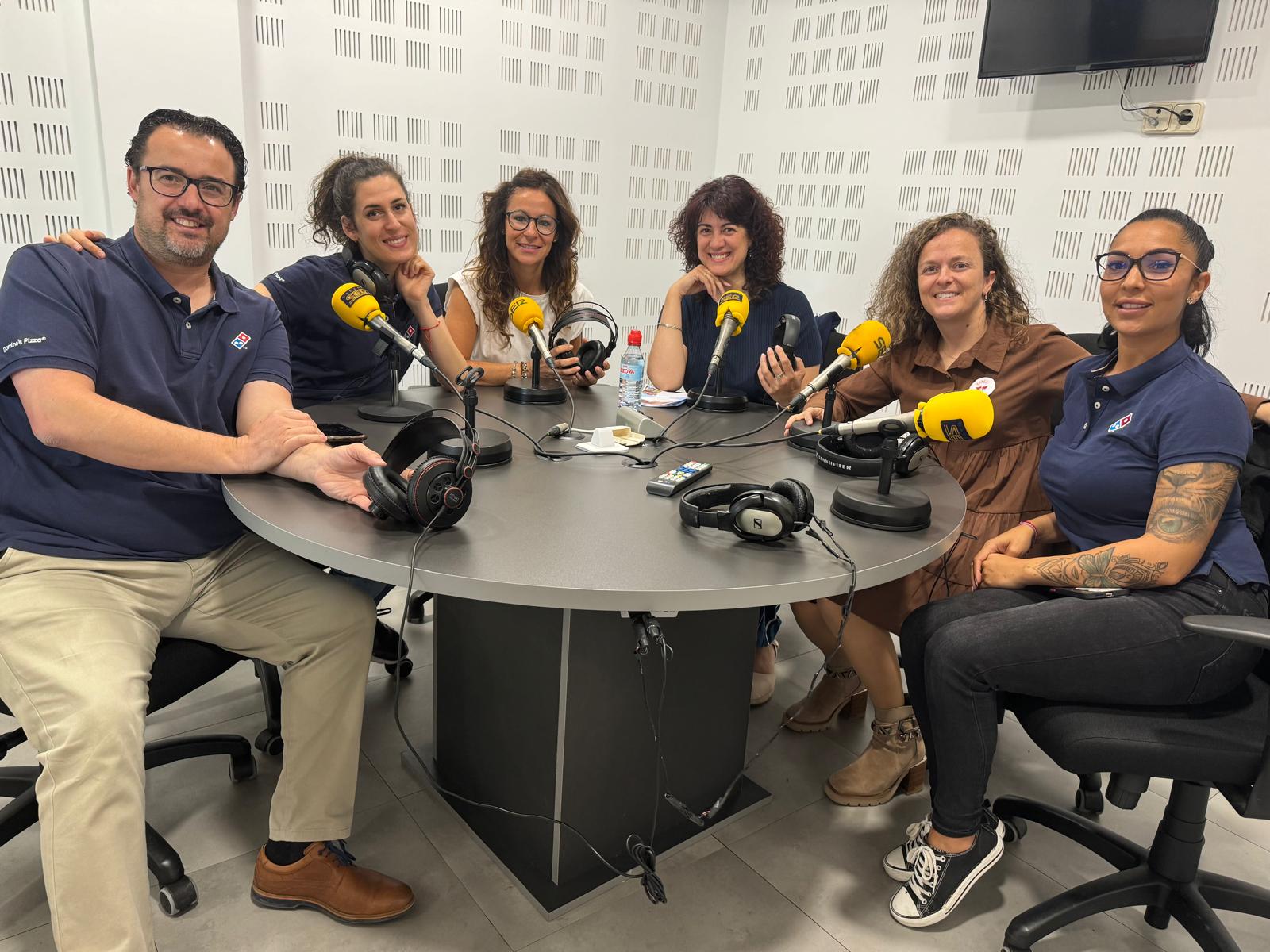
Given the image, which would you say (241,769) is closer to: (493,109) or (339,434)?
(339,434)

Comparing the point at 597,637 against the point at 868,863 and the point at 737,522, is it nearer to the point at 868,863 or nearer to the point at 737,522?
the point at 737,522

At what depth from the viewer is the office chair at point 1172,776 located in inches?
55.6

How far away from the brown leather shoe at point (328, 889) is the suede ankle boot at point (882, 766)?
1092mm

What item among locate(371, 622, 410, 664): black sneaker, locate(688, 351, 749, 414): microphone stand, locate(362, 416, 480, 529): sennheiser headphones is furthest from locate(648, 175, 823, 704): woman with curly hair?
locate(362, 416, 480, 529): sennheiser headphones

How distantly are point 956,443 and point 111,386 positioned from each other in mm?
1925

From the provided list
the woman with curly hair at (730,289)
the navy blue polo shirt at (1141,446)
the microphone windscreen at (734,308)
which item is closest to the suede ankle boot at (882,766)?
the woman with curly hair at (730,289)

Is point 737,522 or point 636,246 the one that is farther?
point 636,246

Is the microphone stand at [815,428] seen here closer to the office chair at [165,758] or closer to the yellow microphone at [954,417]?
the yellow microphone at [954,417]

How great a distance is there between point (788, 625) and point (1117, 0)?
8.76 feet

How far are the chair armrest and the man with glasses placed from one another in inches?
54.2

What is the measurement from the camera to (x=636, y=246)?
16.0 ft

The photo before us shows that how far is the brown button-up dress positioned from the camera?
204 cm

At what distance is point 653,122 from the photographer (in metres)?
4.73

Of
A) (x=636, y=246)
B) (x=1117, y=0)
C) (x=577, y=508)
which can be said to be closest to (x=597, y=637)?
(x=577, y=508)
